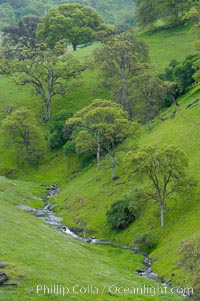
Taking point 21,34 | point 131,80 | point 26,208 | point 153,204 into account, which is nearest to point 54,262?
point 153,204

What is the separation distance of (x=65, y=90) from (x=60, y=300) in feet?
319

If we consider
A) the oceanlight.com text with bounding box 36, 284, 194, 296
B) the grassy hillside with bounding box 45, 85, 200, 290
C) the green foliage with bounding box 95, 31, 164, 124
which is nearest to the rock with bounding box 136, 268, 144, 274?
the grassy hillside with bounding box 45, 85, 200, 290

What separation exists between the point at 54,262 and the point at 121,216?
907 inches

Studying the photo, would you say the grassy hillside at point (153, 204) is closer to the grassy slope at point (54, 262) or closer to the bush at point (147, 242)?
the bush at point (147, 242)

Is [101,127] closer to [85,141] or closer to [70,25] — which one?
[85,141]

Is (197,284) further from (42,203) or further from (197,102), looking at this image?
(197,102)

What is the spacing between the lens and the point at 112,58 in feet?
391

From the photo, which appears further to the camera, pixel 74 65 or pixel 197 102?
pixel 74 65

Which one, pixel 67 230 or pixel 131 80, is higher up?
pixel 131 80

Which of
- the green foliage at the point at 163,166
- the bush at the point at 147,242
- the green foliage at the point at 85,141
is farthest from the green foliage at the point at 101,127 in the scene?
the bush at the point at 147,242

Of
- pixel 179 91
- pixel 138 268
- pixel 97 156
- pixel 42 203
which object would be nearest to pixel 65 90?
pixel 179 91

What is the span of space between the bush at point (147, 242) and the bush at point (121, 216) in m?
5.87

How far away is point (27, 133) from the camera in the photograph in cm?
11619

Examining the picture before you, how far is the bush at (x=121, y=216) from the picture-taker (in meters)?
71.8
